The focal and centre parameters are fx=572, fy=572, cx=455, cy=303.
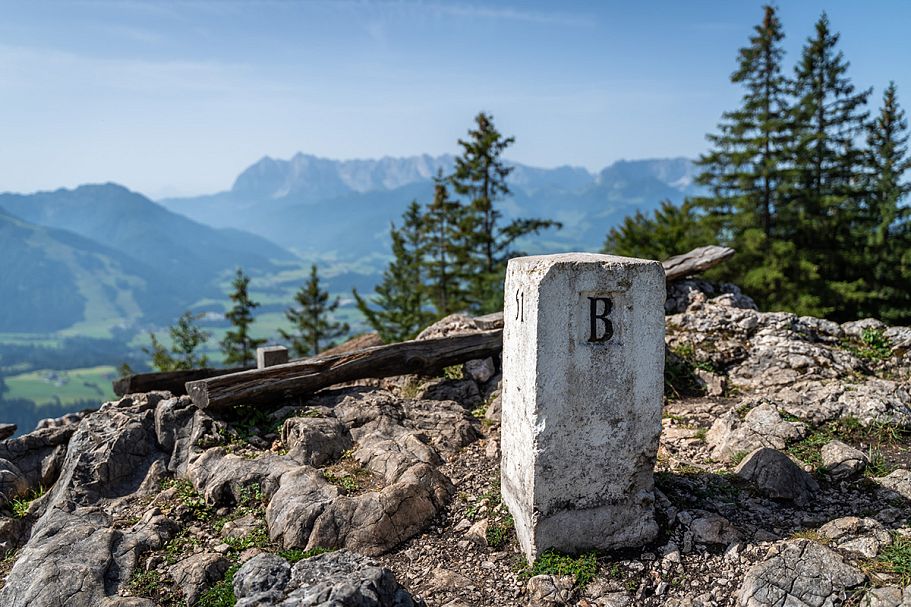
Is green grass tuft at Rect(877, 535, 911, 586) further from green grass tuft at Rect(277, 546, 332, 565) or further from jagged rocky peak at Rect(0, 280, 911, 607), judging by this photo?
green grass tuft at Rect(277, 546, 332, 565)

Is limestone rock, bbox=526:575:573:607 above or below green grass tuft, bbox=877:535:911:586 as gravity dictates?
below

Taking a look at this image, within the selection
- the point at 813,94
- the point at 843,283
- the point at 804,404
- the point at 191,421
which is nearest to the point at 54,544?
the point at 191,421

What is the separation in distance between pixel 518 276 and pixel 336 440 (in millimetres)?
4195

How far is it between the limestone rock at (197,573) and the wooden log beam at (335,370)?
2.93 m

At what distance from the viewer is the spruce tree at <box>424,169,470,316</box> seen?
101 ft

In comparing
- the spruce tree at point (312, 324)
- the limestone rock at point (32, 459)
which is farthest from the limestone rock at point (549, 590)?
the spruce tree at point (312, 324)

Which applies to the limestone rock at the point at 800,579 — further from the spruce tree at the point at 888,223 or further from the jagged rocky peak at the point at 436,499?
the spruce tree at the point at 888,223

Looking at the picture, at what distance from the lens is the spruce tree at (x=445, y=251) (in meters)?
30.8

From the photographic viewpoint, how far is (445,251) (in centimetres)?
3178

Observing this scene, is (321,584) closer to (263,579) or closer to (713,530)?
(263,579)

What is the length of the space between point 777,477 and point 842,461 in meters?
1.15

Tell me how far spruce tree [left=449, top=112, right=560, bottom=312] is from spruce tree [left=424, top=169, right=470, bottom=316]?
1.95 ft

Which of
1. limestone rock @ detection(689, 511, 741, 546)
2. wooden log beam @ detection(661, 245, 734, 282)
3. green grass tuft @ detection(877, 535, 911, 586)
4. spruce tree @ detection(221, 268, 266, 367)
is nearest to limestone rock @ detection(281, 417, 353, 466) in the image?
limestone rock @ detection(689, 511, 741, 546)

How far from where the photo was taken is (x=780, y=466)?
7020mm
